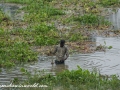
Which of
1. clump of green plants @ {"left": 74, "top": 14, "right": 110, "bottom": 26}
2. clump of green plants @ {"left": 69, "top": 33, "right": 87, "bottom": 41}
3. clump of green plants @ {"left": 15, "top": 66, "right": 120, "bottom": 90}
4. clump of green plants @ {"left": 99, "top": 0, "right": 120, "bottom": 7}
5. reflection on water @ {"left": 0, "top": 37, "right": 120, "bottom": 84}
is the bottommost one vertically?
reflection on water @ {"left": 0, "top": 37, "right": 120, "bottom": 84}

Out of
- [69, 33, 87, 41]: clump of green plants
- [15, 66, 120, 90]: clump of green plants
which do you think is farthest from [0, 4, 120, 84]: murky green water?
[69, 33, 87, 41]: clump of green plants

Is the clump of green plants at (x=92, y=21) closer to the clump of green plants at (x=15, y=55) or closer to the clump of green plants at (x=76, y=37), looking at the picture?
the clump of green plants at (x=76, y=37)

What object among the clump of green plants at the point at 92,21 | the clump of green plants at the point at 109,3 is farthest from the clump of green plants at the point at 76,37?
the clump of green plants at the point at 109,3

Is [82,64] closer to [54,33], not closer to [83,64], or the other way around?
[83,64]

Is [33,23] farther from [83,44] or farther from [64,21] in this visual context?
[83,44]

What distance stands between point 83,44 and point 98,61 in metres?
2.45

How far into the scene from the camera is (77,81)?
12688mm

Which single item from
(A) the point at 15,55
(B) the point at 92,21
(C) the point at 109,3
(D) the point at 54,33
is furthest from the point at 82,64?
(C) the point at 109,3

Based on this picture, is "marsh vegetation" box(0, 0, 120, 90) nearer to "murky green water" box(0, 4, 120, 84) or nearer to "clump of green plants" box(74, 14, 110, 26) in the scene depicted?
"clump of green plants" box(74, 14, 110, 26)

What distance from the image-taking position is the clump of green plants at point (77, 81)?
40.1ft

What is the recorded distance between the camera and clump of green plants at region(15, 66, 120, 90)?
12.2 metres

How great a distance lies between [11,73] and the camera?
14.0m

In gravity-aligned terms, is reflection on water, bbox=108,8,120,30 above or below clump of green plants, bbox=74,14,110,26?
below

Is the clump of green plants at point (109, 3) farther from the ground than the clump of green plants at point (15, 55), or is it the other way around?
the clump of green plants at point (109, 3)
